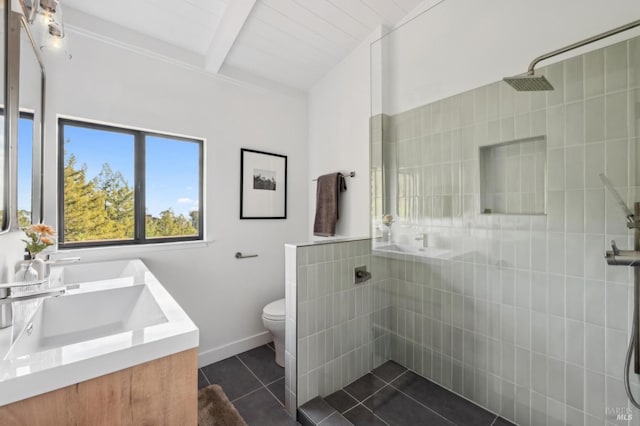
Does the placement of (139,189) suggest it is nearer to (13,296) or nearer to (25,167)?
(25,167)

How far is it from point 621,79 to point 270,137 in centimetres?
223

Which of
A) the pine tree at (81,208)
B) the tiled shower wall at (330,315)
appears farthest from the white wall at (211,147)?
the tiled shower wall at (330,315)

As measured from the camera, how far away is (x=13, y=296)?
2.41 ft

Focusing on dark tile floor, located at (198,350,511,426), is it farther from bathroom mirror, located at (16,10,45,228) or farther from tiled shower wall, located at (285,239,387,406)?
bathroom mirror, located at (16,10,45,228)

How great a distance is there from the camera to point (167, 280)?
79.3 inches

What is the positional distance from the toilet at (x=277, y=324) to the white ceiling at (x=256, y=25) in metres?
1.91

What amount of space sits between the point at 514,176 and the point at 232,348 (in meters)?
2.36

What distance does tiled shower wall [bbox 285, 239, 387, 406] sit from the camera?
159 centimetres

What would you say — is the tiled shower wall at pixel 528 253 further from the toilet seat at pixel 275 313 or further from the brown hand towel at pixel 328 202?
the toilet seat at pixel 275 313

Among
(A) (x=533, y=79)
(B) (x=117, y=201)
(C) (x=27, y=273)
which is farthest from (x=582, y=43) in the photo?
(B) (x=117, y=201)

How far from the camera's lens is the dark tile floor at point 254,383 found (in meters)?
1.62

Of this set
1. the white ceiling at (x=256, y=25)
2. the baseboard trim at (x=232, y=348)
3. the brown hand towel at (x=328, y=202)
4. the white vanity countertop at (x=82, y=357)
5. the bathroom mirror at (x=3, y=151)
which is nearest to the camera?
the white vanity countertop at (x=82, y=357)

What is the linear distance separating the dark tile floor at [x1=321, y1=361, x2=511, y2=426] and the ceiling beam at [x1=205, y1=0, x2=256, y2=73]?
7.83ft

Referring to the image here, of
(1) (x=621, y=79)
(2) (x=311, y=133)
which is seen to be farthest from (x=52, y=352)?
(2) (x=311, y=133)
